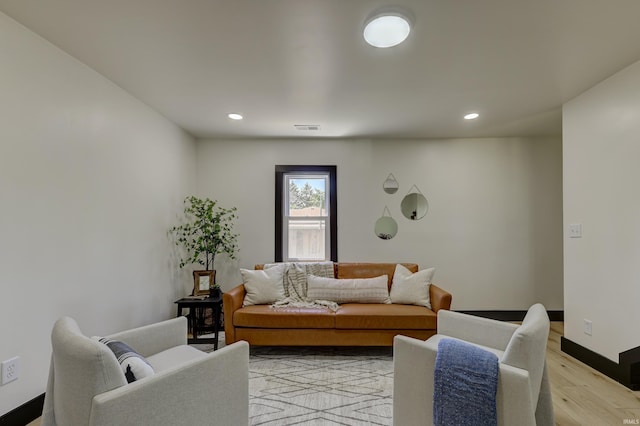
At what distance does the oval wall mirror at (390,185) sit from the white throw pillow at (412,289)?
1254 millimetres

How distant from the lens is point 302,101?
292cm

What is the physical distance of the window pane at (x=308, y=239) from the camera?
4.14 metres

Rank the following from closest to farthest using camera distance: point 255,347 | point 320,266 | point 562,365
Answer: point 562,365, point 255,347, point 320,266

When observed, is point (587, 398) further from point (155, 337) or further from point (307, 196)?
point (307, 196)

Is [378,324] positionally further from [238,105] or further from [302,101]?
[238,105]

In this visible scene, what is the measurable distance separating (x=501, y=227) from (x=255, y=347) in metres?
3.45

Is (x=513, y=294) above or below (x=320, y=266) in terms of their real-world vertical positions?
below

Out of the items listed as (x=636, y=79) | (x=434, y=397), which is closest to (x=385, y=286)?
(x=434, y=397)

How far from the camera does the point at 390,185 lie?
13.6 ft

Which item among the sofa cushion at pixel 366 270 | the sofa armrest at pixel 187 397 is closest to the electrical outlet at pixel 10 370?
the sofa armrest at pixel 187 397

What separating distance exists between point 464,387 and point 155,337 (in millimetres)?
1746

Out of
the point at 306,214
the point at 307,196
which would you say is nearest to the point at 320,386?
the point at 306,214

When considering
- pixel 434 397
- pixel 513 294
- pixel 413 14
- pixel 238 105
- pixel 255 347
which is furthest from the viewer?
pixel 513 294

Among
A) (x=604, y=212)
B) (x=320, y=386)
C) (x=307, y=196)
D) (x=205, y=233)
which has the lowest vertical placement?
(x=320, y=386)
